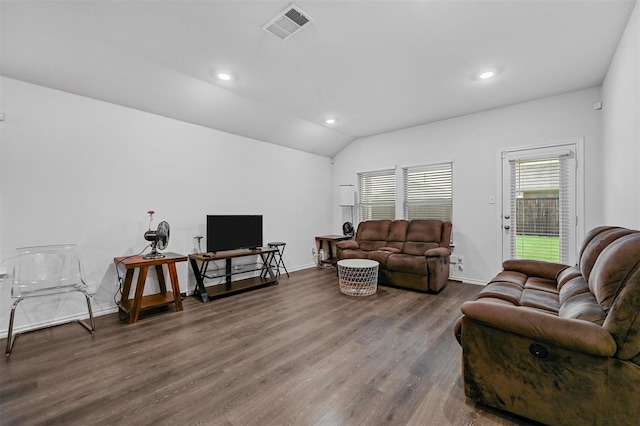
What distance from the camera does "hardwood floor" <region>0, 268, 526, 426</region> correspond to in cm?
162

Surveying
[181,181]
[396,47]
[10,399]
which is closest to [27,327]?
[10,399]

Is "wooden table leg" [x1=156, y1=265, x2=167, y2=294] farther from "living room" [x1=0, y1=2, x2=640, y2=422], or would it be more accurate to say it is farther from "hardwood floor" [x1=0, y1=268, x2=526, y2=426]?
"hardwood floor" [x1=0, y1=268, x2=526, y2=426]

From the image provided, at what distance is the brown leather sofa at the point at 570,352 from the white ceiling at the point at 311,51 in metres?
1.93

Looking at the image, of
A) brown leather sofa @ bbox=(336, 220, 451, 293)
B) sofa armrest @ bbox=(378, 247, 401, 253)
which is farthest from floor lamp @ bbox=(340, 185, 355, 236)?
sofa armrest @ bbox=(378, 247, 401, 253)

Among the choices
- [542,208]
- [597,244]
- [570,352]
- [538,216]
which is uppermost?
[542,208]

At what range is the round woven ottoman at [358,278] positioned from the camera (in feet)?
12.7

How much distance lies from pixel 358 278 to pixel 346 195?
237 cm

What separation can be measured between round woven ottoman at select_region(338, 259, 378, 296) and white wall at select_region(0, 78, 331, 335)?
202cm

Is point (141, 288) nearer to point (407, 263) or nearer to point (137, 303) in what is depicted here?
point (137, 303)

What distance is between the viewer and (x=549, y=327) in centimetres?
137

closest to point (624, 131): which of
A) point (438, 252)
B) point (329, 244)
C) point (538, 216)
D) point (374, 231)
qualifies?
point (538, 216)

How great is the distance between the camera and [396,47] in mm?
2684

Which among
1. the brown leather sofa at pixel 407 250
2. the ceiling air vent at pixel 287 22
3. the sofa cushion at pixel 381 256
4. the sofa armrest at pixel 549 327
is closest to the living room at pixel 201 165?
the brown leather sofa at pixel 407 250

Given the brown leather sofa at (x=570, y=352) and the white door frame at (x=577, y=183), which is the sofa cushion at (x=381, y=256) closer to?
the white door frame at (x=577, y=183)
